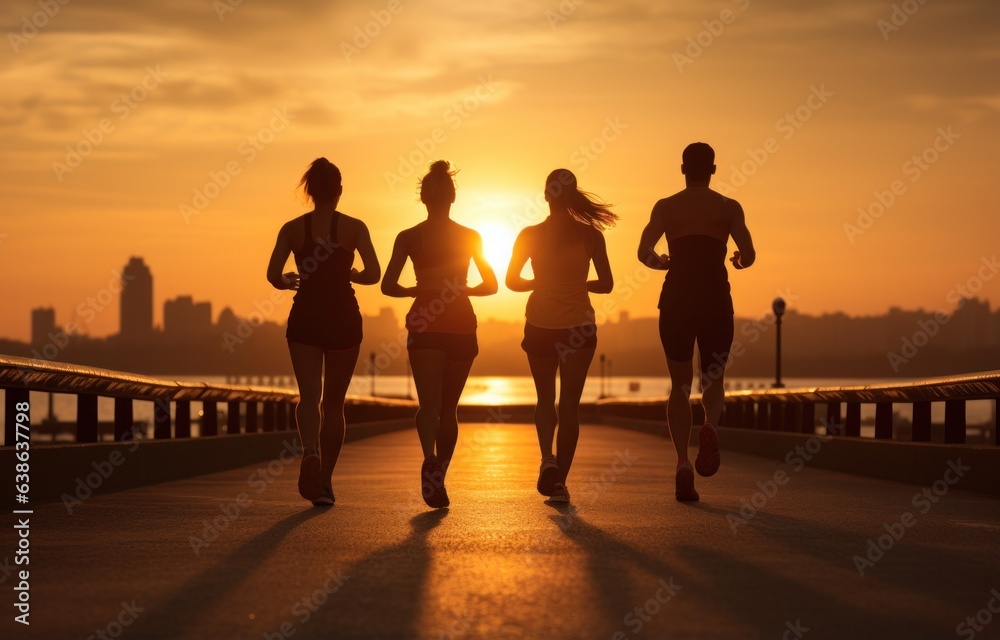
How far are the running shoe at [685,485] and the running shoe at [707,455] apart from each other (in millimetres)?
458

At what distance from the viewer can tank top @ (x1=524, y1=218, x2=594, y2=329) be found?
9.30m

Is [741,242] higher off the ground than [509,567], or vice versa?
[741,242]

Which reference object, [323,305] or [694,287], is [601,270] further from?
[323,305]

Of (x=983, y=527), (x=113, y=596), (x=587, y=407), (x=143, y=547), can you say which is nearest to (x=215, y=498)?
(x=143, y=547)

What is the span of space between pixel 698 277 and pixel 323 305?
2.53 metres

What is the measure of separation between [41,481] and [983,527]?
20.1ft

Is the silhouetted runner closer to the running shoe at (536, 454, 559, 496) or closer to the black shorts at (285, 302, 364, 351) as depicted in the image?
the running shoe at (536, 454, 559, 496)

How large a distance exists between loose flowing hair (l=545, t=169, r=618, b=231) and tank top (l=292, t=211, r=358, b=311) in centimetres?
152

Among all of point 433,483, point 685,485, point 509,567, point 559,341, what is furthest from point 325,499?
point 509,567

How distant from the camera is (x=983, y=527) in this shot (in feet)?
25.6

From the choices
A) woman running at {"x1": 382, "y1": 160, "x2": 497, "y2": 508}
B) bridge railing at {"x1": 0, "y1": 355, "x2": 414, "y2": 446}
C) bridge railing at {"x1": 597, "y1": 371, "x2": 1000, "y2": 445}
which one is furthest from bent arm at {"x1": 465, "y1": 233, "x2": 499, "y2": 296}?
bridge railing at {"x1": 597, "y1": 371, "x2": 1000, "y2": 445}

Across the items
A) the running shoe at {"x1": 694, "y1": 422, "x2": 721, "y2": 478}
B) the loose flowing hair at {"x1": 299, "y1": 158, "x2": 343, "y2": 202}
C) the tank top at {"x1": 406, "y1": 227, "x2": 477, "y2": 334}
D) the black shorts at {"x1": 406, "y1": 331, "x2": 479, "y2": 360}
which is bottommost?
the running shoe at {"x1": 694, "y1": 422, "x2": 721, "y2": 478}

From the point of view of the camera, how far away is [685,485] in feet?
30.7

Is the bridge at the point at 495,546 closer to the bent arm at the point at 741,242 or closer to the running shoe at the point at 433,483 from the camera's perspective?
the running shoe at the point at 433,483
